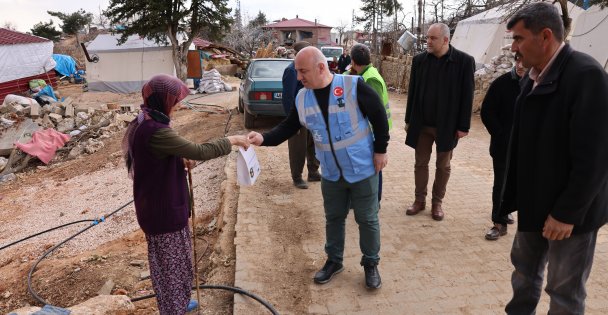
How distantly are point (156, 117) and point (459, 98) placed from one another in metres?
2.93

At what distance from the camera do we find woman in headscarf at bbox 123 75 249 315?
8.26 feet

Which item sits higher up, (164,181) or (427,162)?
(164,181)

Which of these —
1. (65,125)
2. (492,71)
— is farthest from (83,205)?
(492,71)

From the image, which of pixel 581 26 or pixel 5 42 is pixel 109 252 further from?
pixel 5 42

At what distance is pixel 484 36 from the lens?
51.2 feet

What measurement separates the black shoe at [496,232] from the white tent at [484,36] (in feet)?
35.6

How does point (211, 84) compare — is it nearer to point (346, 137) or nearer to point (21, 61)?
point (21, 61)

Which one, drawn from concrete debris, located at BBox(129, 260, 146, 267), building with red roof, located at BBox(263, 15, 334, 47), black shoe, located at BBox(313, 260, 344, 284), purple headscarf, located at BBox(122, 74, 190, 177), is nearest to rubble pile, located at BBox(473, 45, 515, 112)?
black shoe, located at BBox(313, 260, 344, 284)

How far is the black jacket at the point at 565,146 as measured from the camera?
1.94 m

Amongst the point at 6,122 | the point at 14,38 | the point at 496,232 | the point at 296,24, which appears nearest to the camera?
the point at 496,232

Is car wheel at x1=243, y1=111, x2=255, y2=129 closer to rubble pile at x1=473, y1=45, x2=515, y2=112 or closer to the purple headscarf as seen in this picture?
rubble pile at x1=473, y1=45, x2=515, y2=112

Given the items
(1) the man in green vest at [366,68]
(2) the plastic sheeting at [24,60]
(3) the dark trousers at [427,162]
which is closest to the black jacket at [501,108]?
(3) the dark trousers at [427,162]

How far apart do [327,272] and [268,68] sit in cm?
745

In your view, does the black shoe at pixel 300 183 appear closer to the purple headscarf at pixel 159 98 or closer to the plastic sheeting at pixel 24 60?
the purple headscarf at pixel 159 98
